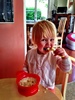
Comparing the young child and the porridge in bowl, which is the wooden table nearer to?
the porridge in bowl

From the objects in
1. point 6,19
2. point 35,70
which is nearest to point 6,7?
point 6,19

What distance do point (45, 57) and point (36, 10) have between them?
456cm

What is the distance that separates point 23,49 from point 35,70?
1.88 feet

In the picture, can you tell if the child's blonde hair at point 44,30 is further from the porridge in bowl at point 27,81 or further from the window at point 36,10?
the window at point 36,10

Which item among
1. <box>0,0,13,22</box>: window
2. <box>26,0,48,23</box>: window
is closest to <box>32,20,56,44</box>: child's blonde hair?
<box>0,0,13,22</box>: window

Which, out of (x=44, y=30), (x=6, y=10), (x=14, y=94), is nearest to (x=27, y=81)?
(x=14, y=94)

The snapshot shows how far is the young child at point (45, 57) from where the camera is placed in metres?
1.04

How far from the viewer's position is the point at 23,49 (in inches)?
65.4

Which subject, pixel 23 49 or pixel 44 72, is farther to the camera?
pixel 23 49

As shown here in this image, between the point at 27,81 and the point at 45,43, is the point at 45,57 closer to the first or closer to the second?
the point at 45,43

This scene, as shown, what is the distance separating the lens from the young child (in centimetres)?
104

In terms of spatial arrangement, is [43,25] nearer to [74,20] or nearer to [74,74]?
[74,74]

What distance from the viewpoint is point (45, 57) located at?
113 centimetres

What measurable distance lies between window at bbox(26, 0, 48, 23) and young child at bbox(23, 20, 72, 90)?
4412 millimetres
